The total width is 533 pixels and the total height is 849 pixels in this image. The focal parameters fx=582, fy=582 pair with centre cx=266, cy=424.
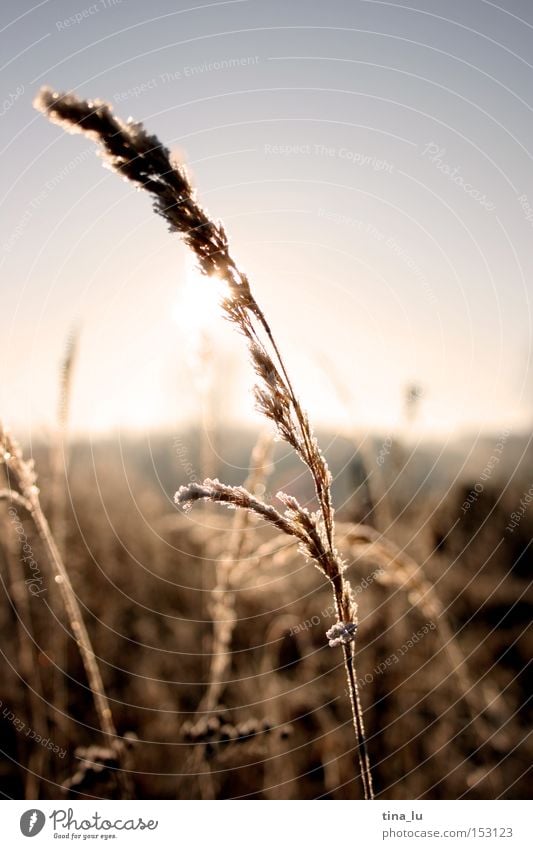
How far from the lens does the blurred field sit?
8.24 feet

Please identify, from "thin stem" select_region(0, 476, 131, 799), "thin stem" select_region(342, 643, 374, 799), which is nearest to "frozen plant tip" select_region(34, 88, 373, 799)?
"thin stem" select_region(342, 643, 374, 799)

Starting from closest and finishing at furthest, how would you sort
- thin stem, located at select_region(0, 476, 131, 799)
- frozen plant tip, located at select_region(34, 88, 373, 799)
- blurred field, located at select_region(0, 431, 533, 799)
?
frozen plant tip, located at select_region(34, 88, 373, 799)
thin stem, located at select_region(0, 476, 131, 799)
blurred field, located at select_region(0, 431, 533, 799)

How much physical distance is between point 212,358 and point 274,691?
1.69 meters

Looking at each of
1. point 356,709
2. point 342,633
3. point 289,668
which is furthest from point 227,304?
point 289,668

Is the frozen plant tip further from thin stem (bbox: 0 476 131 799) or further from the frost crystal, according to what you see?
thin stem (bbox: 0 476 131 799)

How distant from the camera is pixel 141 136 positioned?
3.03ft

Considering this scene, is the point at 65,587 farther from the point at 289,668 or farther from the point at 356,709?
Result: the point at 289,668

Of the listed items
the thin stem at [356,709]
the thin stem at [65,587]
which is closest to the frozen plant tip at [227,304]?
the thin stem at [356,709]

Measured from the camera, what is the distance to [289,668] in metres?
3.43

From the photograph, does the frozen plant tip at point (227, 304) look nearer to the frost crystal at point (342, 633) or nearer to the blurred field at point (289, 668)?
the frost crystal at point (342, 633)

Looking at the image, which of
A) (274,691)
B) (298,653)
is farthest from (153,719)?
(298,653)
